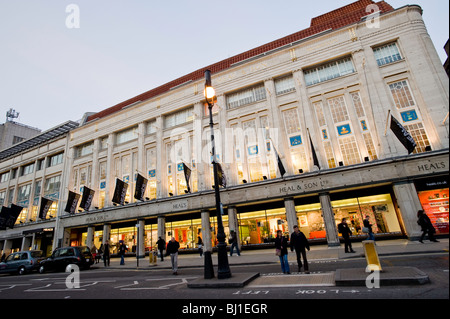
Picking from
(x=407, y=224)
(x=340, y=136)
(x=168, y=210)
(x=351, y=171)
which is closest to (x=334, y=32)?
(x=340, y=136)

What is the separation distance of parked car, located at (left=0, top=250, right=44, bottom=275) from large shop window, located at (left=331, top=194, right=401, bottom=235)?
80.9 ft

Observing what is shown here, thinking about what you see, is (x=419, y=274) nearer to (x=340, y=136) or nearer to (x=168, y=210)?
(x=340, y=136)

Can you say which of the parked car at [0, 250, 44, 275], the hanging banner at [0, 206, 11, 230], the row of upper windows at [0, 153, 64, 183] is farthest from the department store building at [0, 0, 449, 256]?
the hanging banner at [0, 206, 11, 230]

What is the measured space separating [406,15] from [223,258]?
2388cm

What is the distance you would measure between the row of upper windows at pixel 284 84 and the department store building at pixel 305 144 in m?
0.11

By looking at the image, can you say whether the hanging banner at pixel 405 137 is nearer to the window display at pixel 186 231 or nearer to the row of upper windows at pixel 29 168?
the window display at pixel 186 231

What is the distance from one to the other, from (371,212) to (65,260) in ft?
77.5

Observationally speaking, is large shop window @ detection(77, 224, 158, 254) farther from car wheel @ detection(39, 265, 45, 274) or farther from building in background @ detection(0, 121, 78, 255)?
car wheel @ detection(39, 265, 45, 274)

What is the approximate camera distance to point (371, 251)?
265 inches

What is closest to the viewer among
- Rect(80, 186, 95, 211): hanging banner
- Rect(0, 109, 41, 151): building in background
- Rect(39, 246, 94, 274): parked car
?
Rect(39, 246, 94, 274): parked car

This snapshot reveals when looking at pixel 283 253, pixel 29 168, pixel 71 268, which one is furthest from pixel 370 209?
pixel 29 168

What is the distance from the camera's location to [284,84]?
23297 millimetres

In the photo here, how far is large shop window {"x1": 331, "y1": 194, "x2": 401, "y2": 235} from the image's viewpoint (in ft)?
59.5

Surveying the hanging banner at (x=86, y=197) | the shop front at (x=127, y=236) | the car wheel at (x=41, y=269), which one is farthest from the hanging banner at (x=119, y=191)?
the car wheel at (x=41, y=269)
